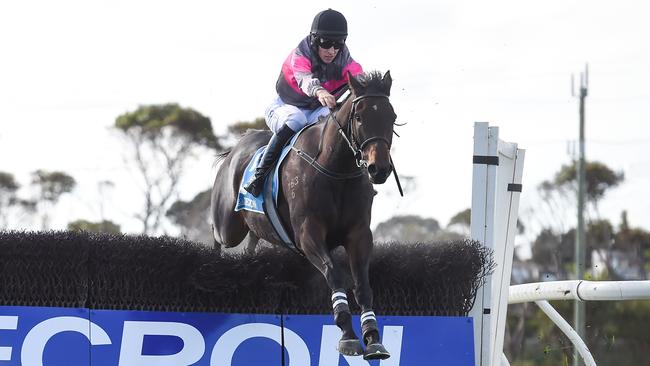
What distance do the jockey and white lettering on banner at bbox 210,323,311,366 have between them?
145 centimetres

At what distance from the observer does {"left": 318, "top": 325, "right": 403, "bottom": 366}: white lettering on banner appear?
7.05m

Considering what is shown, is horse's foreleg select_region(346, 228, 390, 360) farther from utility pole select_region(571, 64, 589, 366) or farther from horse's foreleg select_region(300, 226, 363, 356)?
utility pole select_region(571, 64, 589, 366)

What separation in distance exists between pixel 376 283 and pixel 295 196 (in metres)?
0.80

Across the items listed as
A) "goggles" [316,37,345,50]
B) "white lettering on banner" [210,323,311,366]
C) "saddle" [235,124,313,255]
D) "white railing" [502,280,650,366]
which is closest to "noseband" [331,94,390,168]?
"saddle" [235,124,313,255]

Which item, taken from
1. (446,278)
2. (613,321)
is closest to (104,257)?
(446,278)

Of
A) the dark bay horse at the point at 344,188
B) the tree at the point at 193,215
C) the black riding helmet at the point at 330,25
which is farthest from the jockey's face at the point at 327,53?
the tree at the point at 193,215

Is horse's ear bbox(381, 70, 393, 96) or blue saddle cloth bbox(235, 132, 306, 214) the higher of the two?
horse's ear bbox(381, 70, 393, 96)

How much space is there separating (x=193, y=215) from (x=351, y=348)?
34386mm

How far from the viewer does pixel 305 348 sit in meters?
7.02

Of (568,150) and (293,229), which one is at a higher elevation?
(568,150)

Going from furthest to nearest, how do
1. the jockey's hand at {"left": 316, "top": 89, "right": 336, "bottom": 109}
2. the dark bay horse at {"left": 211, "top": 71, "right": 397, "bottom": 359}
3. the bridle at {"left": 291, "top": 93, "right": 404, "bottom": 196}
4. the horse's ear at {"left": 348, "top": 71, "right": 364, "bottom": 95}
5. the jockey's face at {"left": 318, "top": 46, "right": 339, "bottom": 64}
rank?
the jockey's face at {"left": 318, "top": 46, "right": 339, "bottom": 64} < the jockey's hand at {"left": 316, "top": 89, "right": 336, "bottom": 109} < the horse's ear at {"left": 348, "top": 71, "right": 364, "bottom": 95} < the bridle at {"left": 291, "top": 93, "right": 404, "bottom": 196} < the dark bay horse at {"left": 211, "top": 71, "right": 397, "bottom": 359}

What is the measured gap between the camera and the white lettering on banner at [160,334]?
6855 millimetres

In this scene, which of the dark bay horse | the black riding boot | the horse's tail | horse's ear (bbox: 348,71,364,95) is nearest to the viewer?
the dark bay horse

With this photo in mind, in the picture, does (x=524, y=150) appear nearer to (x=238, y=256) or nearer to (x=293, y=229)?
(x=293, y=229)
